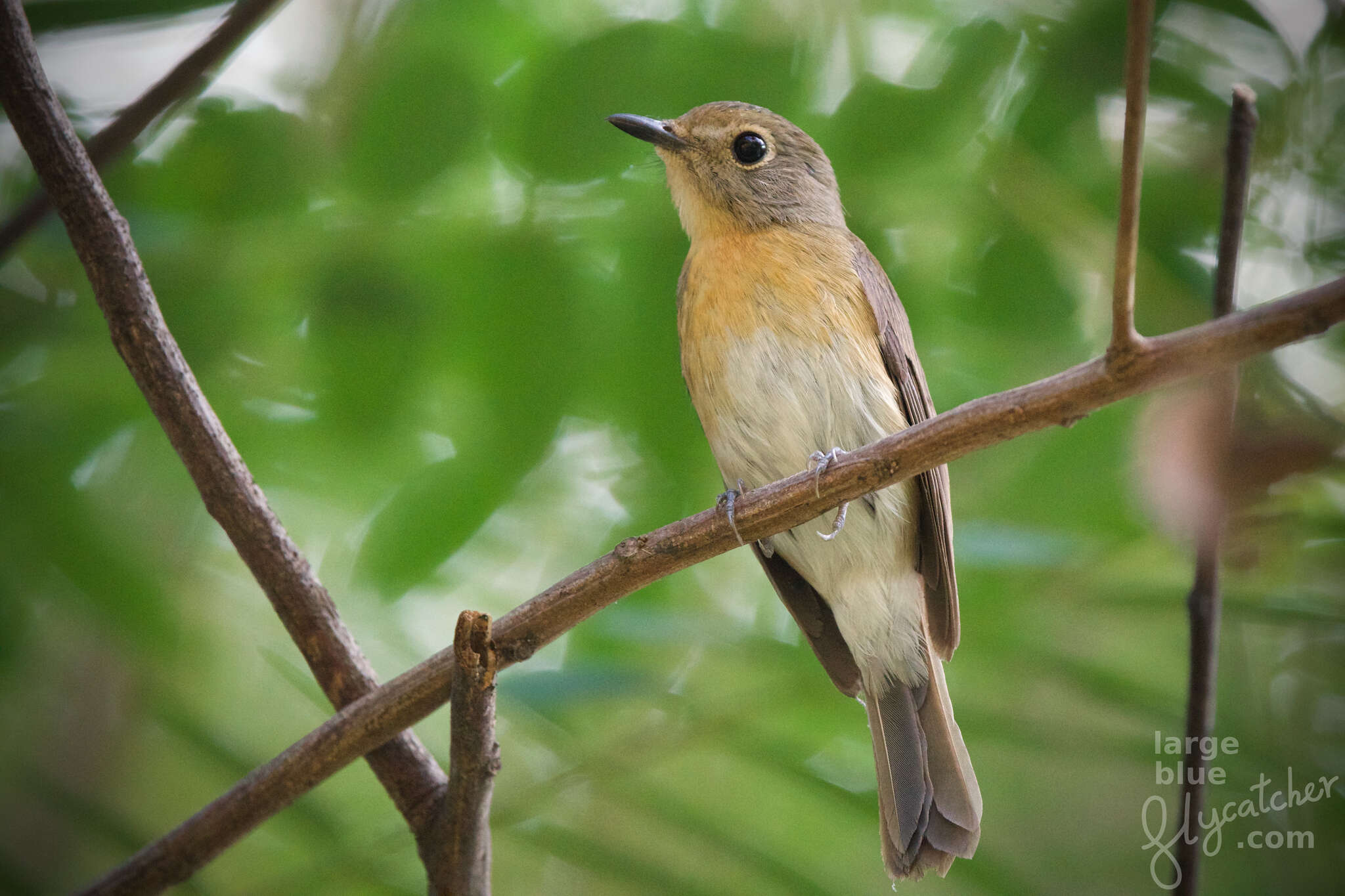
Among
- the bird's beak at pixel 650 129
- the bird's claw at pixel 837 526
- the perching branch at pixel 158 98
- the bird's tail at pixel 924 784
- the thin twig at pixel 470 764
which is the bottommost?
the bird's tail at pixel 924 784

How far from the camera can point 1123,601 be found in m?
2.65

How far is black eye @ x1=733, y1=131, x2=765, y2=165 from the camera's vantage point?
3117mm

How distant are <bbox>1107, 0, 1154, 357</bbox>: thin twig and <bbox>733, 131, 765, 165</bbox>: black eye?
170cm

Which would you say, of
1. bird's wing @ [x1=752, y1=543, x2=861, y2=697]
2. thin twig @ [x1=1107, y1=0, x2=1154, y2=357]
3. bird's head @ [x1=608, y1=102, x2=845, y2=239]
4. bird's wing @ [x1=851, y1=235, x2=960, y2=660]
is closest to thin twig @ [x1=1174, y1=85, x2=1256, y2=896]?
thin twig @ [x1=1107, y1=0, x2=1154, y2=357]

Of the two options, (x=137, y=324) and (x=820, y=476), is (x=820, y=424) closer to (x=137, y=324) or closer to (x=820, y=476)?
(x=820, y=476)

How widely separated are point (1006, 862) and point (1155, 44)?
2.26 metres

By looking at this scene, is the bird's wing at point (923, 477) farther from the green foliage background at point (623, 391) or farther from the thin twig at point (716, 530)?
the thin twig at point (716, 530)

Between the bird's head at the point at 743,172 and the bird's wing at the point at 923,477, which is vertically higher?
the bird's head at the point at 743,172

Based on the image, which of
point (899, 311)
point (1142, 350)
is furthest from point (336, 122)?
point (1142, 350)

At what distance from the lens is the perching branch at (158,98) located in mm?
2438

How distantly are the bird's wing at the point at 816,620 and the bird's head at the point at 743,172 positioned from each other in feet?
3.28

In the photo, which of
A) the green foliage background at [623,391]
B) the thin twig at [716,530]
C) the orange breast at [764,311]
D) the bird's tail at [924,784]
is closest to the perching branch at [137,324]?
the thin twig at [716,530]

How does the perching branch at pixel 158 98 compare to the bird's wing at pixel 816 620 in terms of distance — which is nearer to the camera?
the perching branch at pixel 158 98

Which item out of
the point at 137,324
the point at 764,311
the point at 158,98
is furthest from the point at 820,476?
the point at 158,98
